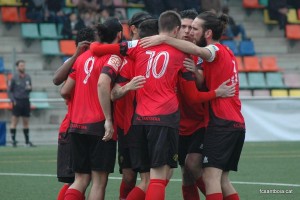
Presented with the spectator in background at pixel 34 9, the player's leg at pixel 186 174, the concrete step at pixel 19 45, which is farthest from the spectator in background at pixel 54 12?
the player's leg at pixel 186 174

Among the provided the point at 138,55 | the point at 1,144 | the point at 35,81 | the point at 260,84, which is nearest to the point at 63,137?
the point at 138,55

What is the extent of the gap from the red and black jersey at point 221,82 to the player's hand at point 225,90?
4 centimetres

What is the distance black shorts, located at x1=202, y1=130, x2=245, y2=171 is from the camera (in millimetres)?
9625

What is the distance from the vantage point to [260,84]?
1112 inches

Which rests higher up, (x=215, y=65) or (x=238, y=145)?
(x=215, y=65)

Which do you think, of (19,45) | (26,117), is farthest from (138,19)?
(19,45)

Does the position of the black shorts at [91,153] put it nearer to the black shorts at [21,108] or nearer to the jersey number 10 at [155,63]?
the jersey number 10 at [155,63]

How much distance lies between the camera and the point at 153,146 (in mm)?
9312

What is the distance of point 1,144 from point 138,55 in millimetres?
13696

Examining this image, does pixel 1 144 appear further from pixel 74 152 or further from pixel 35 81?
pixel 74 152

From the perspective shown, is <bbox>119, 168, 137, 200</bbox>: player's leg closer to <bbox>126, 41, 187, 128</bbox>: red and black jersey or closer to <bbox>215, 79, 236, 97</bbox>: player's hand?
<bbox>126, 41, 187, 128</bbox>: red and black jersey

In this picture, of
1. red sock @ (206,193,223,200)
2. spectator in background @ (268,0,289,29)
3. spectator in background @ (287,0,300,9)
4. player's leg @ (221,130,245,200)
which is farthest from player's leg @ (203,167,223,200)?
spectator in background @ (287,0,300,9)

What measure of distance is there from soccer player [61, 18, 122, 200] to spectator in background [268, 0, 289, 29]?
21083 mm

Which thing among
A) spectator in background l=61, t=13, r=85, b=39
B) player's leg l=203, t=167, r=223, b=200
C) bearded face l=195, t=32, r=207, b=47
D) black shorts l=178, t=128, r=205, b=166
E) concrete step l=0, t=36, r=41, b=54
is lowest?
concrete step l=0, t=36, r=41, b=54
